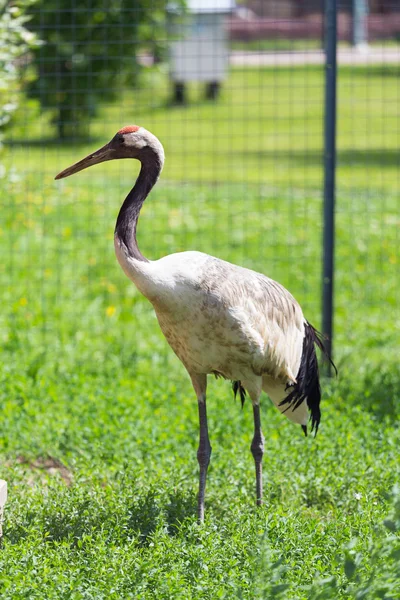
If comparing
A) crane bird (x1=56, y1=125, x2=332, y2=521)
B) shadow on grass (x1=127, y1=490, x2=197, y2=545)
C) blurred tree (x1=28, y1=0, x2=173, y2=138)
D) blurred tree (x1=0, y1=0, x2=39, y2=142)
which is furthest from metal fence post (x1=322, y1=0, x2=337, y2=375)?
blurred tree (x1=28, y1=0, x2=173, y2=138)

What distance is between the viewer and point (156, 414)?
597 centimetres

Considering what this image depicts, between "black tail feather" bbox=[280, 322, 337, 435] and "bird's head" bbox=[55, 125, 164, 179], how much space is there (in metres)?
1.24

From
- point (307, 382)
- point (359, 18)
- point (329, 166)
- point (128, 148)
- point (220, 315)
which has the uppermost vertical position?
point (359, 18)

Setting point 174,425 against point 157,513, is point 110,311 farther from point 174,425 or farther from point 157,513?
point 157,513

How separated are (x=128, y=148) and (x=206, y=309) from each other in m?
0.82

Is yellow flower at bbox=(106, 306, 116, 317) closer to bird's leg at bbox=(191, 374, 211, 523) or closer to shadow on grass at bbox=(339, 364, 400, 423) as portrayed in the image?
shadow on grass at bbox=(339, 364, 400, 423)

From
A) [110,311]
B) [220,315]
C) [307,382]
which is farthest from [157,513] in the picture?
[110,311]

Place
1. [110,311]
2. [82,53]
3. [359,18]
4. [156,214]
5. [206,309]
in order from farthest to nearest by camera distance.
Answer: [359,18] → [82,53] → [156,214] → [110,311] → [206,309]

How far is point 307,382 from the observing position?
16.5 feet

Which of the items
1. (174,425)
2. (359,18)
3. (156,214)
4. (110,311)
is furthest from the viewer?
(359,18)

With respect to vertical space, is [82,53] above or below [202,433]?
above

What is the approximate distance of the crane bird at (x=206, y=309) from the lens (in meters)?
4.23

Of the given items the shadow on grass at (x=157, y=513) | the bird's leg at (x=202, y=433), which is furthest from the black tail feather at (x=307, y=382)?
the shadow on grass at (x=157, y=513)

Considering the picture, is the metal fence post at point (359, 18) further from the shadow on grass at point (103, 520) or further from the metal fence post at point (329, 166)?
the shadow on grass at point (103, 520)
